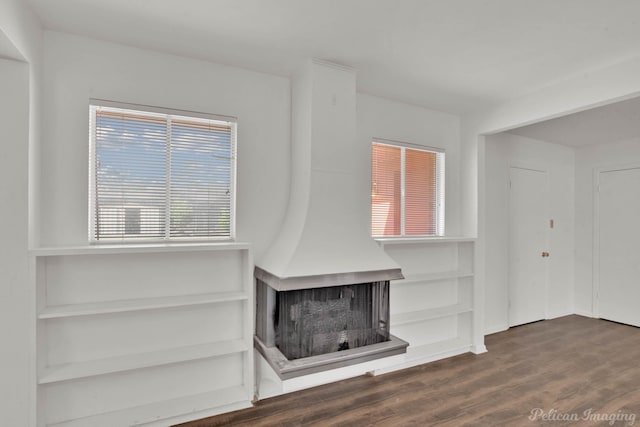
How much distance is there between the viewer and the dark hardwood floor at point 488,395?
2438 mm

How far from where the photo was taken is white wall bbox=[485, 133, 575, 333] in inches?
168

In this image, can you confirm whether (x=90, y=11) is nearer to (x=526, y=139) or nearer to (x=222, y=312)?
(x=222, y=312)

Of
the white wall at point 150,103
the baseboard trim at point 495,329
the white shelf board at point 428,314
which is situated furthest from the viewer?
the baseboard trim at point 495,329

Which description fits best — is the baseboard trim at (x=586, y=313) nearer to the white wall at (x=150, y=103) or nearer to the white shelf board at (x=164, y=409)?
the white wall at (x=150, y=103)

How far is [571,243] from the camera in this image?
17.1ft

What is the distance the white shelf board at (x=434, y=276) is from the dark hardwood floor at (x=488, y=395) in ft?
2.79

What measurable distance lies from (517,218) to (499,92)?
2.06 m

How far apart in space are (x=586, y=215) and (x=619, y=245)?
59 cm

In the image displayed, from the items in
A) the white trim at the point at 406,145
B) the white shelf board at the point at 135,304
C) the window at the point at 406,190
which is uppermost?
the white trim at the point at 406,145

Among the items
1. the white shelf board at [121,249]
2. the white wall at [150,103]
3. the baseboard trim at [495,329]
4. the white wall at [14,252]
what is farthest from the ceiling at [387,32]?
the baseboard trim at [495,329]

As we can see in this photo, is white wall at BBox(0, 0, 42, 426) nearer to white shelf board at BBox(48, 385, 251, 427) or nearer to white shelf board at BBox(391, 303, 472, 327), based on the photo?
white shelf board at BBox(48, 385, 251, 427)

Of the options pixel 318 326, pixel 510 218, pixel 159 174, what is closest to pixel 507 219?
pixel 510 218

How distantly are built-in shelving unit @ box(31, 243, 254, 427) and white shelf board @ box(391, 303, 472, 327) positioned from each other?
1.49 m

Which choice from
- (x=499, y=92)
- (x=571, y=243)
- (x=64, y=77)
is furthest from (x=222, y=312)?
(x=571, y=243)
